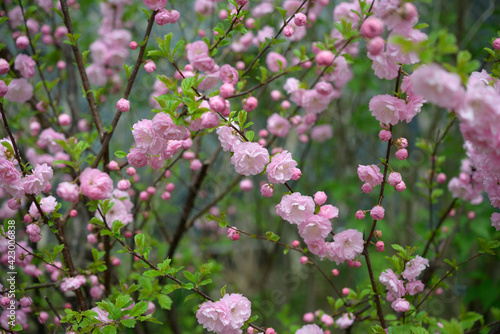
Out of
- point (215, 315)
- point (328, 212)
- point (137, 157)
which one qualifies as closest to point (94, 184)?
point (137, 157)

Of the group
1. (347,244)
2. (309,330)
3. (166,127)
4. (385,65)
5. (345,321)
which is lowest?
(345,321)

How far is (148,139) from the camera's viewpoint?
752mm

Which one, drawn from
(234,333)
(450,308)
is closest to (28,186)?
(234,333)

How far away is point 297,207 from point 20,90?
3.03 feet

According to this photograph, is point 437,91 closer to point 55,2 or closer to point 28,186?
point 28,186

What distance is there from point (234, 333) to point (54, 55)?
1.43 metres

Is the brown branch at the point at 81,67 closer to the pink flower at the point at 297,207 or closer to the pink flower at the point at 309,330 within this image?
the pink flower at the point at 297,207

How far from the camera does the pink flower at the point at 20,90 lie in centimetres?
106

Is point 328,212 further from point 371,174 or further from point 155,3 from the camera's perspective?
point 155,3

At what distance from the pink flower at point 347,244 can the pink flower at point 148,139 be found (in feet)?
1.38

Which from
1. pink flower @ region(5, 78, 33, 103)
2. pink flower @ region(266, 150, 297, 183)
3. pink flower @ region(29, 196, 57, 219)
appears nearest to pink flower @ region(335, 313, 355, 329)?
pink flower @ region(266, 150, 297, 183)

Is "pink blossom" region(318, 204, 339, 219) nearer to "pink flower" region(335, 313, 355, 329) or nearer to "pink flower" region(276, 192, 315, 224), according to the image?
"pink flower" region(276, 192, 315, 224)

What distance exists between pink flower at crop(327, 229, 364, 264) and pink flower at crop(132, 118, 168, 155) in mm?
421

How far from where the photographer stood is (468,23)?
212 centimetres
